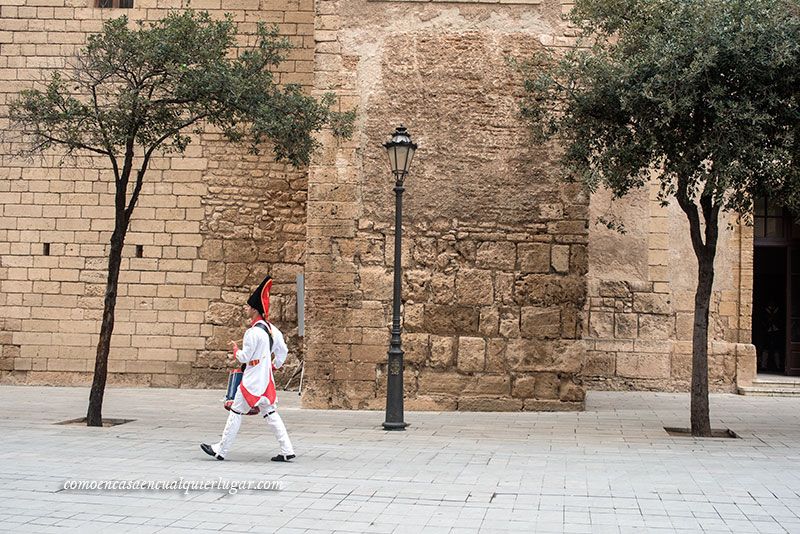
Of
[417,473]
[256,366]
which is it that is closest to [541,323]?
[417,473]

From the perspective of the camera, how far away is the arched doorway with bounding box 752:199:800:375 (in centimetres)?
1822

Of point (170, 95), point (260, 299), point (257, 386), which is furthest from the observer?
point (170, 95)

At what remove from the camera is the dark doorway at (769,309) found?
1905 centimetres

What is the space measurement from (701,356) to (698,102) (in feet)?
9.63

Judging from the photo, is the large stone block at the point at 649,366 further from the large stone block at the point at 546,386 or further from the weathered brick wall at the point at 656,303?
the large stone block at the point at 546,386

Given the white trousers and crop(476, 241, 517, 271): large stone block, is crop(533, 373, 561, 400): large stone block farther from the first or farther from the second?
the white trousers

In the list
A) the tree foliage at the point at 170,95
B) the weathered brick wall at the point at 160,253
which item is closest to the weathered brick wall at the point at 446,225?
the tree foliage at the point at 170,95

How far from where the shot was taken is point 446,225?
44.1 ft

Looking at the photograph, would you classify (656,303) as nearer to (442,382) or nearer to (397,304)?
A: (442,382)

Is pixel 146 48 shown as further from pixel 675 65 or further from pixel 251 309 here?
pixel 675 65

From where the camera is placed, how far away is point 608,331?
16.7 metres

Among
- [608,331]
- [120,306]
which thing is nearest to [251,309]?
[120,306]

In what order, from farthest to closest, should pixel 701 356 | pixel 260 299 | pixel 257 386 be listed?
pixel 701 356 < pixel 260 299 < pixel 257 386

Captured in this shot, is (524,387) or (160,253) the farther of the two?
(160,253)
